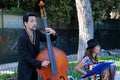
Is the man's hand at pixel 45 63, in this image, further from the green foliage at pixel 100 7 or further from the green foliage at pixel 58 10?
the green foliage at pixel 100 7

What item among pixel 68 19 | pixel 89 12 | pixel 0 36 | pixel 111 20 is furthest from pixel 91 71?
pixel 111 20

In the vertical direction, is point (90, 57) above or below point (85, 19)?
above

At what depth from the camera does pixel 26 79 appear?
5.12 meters

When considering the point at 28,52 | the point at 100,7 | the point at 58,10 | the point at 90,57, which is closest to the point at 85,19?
the point at 58,10

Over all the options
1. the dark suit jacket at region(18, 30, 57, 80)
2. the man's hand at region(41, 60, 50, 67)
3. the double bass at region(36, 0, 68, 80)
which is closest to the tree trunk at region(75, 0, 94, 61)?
the double bass at region(36, 0, 68, 80)

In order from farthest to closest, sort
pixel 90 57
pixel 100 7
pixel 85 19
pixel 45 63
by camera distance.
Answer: pixel 100 7, pixel 85 19, pixel 90 57, pixel 45 63

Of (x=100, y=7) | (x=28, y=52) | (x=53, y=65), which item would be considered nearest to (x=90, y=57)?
(x=53, y=65)

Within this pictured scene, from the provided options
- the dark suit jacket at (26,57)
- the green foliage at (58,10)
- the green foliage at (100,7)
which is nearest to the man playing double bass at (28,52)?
the dark suit jacket at (26,57)

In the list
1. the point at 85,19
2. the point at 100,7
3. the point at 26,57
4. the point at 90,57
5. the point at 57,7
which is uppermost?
the point at 26,57

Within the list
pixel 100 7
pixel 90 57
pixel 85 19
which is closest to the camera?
pixel 90 57

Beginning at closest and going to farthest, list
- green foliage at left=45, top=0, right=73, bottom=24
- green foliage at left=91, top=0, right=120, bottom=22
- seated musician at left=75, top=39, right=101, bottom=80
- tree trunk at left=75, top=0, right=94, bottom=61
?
seated musician at left=75, top=39, right=101, bottom=80, tree trunk at left=75, top=0, right=94, bottom=61, green foliage at left=45, top=0, right=73, bottom=24, green foliage at left=91, top=0, right=120, bottom=22

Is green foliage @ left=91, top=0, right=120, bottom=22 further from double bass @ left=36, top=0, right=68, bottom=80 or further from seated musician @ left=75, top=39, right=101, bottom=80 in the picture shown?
double bass @ left=36, top=0, right=68, bottom=80

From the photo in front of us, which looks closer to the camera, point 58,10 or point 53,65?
point 53,65

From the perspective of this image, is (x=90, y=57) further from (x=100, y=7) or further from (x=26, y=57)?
(x=100, y=7)
